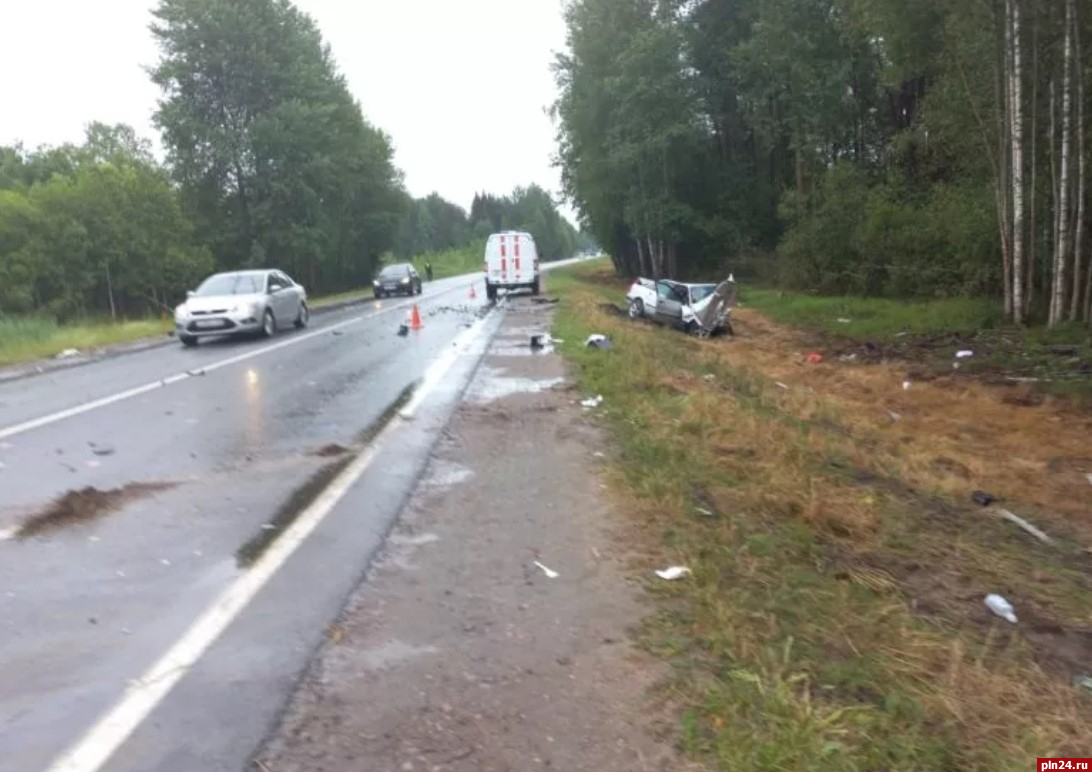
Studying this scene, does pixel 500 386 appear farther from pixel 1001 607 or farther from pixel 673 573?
pixel 1001 607

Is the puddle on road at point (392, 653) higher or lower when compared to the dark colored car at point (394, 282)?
lower

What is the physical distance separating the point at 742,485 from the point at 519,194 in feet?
617

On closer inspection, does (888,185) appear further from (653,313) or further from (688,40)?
(688,40)

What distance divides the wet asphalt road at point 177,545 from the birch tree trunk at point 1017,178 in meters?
12.6

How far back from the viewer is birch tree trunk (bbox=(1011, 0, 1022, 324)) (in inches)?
720

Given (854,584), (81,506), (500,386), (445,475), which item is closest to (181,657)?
(81,506)

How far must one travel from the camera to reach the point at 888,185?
31453 millimetres

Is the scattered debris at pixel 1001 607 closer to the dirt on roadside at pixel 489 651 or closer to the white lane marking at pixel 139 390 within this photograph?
the dirt on roadside at pixel 489 651

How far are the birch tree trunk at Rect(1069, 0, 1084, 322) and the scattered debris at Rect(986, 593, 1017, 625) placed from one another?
580 inches

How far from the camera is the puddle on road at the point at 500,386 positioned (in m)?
12.3

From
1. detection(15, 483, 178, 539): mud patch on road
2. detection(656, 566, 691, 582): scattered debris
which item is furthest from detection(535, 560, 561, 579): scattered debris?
detection(15, 483, 178, 539): mud patch on road

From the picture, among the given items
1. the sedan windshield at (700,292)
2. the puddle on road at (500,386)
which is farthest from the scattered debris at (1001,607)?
the sedan windshield at (700,292)

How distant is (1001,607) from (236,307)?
58.8 feet

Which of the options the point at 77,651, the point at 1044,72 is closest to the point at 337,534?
the point at 77,651
